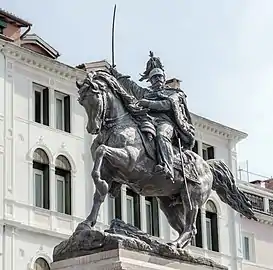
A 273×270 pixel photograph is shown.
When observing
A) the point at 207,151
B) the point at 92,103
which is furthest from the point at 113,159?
the point at 207,151

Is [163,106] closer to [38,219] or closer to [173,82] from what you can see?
[38,219]

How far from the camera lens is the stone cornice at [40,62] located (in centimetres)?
3278

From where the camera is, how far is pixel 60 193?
33.8 meters

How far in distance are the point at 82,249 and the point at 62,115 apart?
2195cm

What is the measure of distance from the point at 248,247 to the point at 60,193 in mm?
10577

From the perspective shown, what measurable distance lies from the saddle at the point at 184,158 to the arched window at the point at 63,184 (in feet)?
64.3

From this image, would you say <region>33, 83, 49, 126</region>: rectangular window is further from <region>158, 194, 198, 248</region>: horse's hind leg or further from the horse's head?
the horse's head

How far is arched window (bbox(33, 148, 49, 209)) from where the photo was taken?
3297 cm

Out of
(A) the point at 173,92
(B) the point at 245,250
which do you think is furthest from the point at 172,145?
(B) the point at 245,250

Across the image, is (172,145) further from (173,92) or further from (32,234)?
(32,234)

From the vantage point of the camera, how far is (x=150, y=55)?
14875 millimetres

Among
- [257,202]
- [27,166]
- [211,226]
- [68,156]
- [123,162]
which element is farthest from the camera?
[257,202]

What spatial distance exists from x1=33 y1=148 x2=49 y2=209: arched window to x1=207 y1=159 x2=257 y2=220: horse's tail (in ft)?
59.6

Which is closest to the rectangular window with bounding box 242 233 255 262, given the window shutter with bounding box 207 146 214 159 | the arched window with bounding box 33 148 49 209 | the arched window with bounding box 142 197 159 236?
the window shutter with bounding box 207 146 214 159
